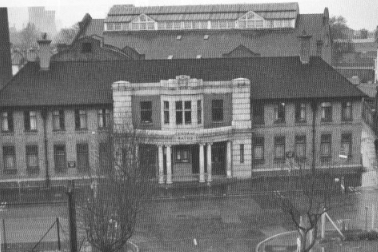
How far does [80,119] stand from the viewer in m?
19.4

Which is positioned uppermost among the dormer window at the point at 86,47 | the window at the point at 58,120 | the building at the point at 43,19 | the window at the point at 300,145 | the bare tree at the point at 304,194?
the building at the point at 43,19

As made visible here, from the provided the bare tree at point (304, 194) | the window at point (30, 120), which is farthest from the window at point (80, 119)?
the bare tree at point (304, 194)

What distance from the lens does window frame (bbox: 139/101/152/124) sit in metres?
19.1

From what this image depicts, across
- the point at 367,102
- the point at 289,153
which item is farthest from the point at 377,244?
the point at 367,102

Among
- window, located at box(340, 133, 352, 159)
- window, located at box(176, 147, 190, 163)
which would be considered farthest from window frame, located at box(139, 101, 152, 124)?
window, located at box(340, 133, 352, 159)

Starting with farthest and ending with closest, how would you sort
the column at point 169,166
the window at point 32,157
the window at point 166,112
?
the window at point 32,157
the window at point 166,112
the column at point 169,166

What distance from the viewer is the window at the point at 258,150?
64.6ft

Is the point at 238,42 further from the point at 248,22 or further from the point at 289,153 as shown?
the point at 289,153

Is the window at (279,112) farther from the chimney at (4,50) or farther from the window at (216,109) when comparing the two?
the chimney at (4,50)

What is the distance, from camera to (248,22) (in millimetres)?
26703

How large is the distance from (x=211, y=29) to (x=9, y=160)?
1144 cm

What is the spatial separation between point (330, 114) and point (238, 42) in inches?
297

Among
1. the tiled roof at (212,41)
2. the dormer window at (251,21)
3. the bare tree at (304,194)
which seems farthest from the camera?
the dormer window at (251,21)

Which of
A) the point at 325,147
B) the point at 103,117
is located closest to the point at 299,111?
the point at 325,147
